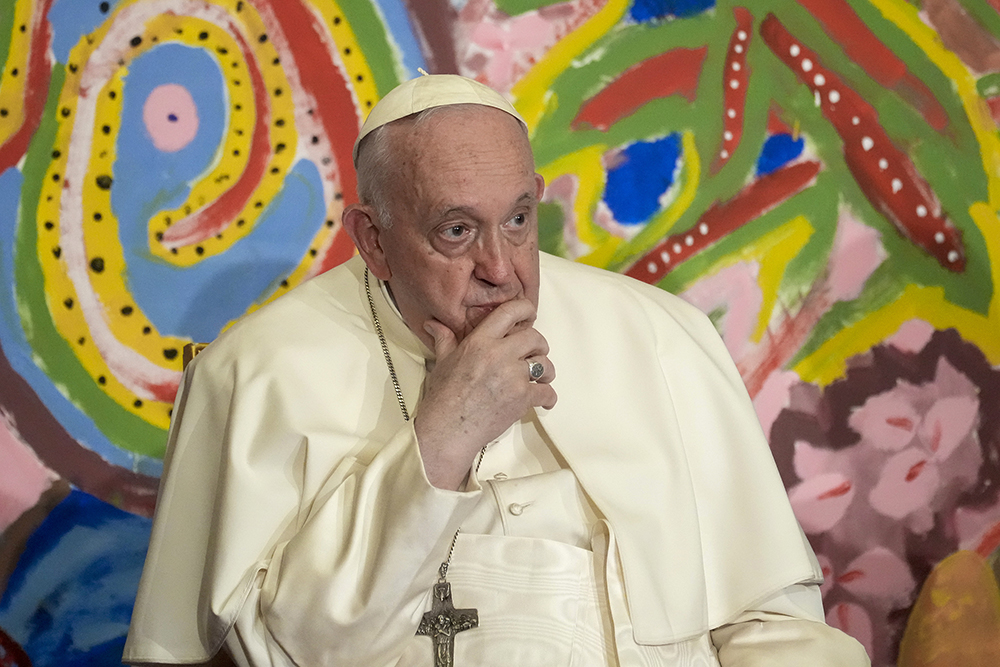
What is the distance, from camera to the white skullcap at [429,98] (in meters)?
2.31

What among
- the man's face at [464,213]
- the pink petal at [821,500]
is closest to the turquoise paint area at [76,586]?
the man's face at [464,213]

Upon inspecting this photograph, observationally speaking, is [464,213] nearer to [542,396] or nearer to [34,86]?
[542,396]

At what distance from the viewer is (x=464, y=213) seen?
2203 millimetres

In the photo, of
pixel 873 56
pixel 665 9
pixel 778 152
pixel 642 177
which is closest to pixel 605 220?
pixel 642 177

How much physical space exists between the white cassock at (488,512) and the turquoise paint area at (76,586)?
799 millimetres

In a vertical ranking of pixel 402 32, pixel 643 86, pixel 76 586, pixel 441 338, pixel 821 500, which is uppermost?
pixel 402 32

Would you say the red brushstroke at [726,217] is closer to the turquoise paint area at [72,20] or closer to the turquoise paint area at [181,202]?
the turquoise paint area at [181,202]

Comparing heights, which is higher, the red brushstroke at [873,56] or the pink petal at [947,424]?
the red brushstroke at [873,56]

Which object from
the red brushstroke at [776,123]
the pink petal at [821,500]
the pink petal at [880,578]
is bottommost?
the pink petal at [880,578]

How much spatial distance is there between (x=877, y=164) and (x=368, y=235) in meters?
1.83

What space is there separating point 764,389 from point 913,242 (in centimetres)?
70

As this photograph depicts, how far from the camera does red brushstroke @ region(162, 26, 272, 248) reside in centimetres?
315

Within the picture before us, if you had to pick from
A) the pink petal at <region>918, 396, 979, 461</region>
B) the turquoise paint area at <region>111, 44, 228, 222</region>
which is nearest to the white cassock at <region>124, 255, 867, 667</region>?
the turquoise paint area at <region>111, 44, 228, 222</region>

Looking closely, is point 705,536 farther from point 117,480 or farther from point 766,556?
point 117,480
